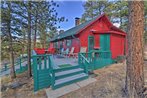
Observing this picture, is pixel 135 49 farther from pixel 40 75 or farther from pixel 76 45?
pixel 76 45

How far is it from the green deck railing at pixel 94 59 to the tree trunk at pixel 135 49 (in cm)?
340

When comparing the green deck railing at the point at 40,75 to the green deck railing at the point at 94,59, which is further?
the green deck railing at the point at 94,59

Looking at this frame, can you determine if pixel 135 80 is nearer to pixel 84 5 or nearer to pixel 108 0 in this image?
pixel 108 0

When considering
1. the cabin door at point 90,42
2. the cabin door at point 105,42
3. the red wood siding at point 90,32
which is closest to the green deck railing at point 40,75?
the cabin door at point 105,42

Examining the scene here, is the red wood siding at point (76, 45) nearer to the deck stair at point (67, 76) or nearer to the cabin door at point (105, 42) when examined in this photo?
the cabin door at point (105, 42)

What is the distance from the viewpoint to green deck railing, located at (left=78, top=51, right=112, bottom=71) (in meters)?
→ 7.53

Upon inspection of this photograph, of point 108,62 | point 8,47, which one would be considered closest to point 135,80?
point 108,62

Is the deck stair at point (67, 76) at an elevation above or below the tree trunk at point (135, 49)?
below

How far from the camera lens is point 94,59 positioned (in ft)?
28.0

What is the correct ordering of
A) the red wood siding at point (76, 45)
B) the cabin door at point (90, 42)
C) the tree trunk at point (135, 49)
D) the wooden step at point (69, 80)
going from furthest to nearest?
the cabin door at point (90, 42)
the red wood siding at point (76, 45)
the wooden step at point (69, 80)
the tree trunk at point (135, 49)

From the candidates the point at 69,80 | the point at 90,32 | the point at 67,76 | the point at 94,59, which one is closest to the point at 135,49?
the point at 69,80

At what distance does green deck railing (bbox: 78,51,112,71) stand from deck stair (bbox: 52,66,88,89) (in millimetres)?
539

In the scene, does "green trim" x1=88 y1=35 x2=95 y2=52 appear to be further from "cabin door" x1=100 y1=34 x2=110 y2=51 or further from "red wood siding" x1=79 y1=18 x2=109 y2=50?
"cabin door" x1=100 y1=34 x2=110 y2=51

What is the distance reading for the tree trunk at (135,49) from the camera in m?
3.94
